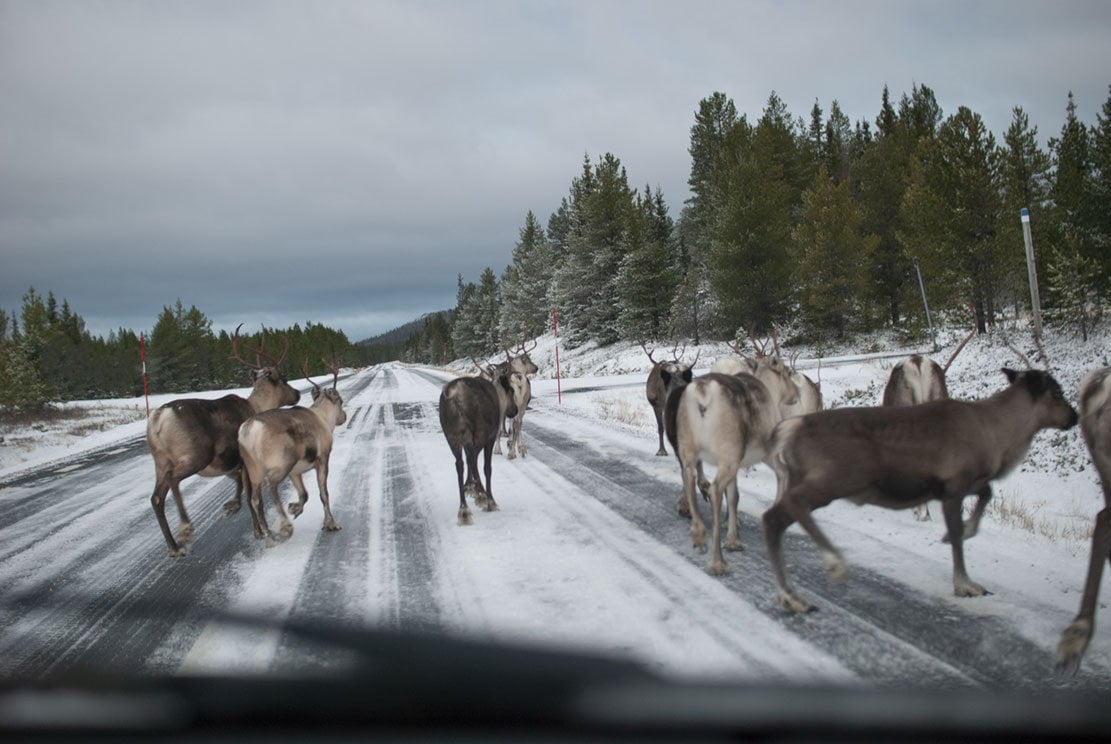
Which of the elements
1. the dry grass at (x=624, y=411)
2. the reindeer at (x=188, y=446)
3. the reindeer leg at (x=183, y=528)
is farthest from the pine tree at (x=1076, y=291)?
the reindeer leg at (x=183, y=528)

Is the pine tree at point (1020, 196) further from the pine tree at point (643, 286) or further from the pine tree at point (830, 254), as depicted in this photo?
the pine tree at point (643, 286)

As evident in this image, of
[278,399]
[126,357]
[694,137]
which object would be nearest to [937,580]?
[278,399]

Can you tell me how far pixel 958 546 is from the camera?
4348 mm

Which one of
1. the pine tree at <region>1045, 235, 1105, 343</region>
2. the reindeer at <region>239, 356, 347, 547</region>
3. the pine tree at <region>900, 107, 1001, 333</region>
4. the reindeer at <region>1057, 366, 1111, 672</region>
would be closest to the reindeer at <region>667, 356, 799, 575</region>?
the reindeer at <region>1057, 366, 1111, 672</region>

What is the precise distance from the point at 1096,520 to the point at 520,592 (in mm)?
3644

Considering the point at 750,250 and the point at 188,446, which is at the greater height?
the point at 750,250

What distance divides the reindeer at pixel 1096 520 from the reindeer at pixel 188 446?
705 centimetres

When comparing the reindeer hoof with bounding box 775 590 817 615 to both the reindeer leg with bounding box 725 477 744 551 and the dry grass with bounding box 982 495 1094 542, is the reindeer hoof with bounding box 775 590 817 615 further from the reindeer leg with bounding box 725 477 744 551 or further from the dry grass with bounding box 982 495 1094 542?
the dry grass with bounding box 982 495 1094 542

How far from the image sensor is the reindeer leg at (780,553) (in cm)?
421

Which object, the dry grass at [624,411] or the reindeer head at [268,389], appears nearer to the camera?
the reindeer head at [268,389]

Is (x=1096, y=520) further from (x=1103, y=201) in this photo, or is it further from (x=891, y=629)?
(x=1103, y=201)

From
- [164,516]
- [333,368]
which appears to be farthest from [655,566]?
[333,368]

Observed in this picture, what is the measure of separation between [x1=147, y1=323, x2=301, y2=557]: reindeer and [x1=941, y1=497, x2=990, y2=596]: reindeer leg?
6.71 meters

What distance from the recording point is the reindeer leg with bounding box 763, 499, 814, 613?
4207mm
